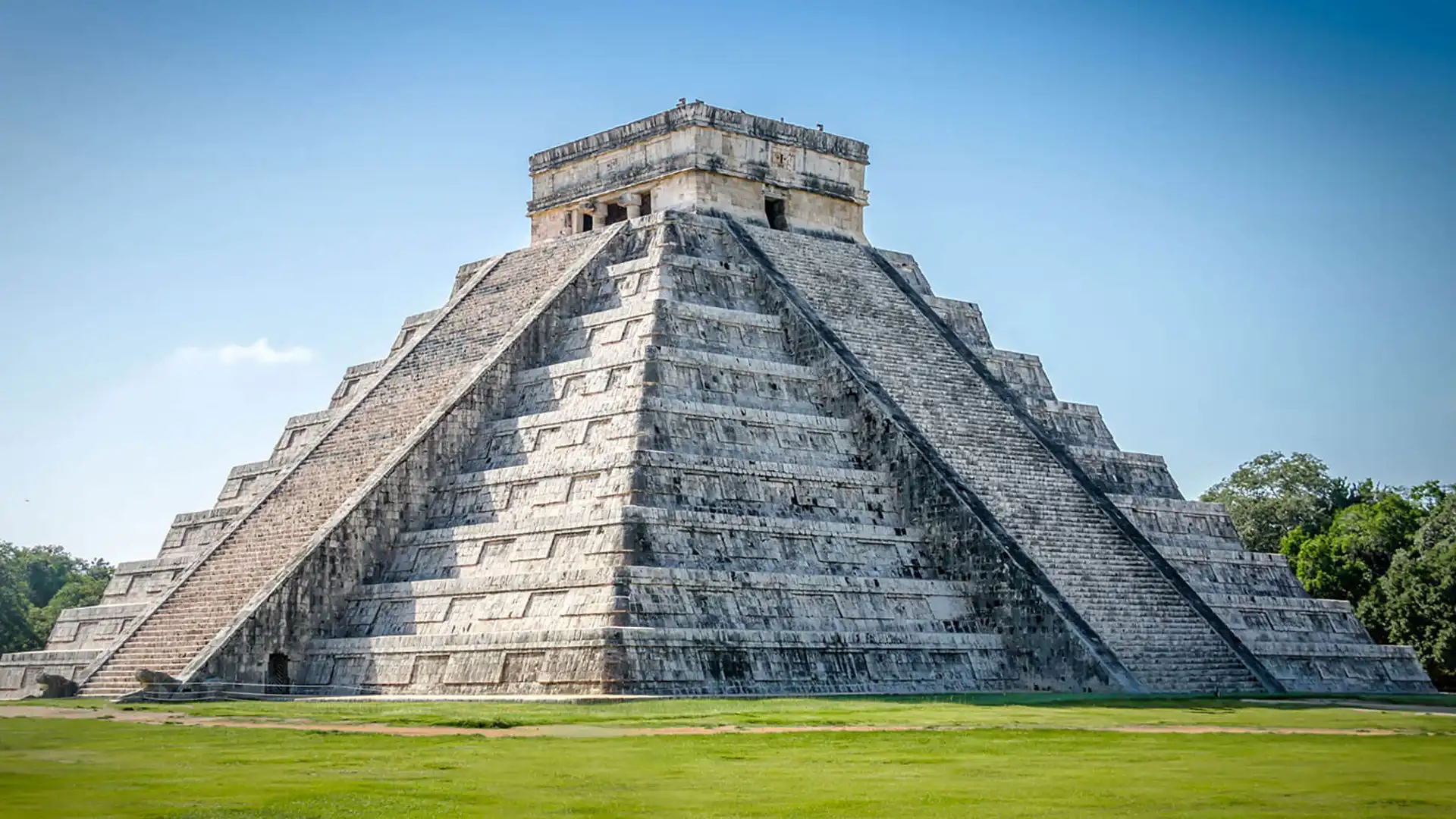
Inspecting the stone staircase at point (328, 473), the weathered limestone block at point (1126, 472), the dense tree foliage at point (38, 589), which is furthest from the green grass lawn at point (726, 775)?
the dense tree foliage at point (38, 589)

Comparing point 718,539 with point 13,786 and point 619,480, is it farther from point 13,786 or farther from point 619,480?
point 13,786

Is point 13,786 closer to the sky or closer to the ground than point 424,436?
closer to the ground

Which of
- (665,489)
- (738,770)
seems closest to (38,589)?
(665,489)

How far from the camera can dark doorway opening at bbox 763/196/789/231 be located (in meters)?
34.1

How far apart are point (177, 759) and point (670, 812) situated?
4574 millimetres

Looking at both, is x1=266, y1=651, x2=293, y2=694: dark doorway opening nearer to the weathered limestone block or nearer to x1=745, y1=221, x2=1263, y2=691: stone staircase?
x1=745, y1=221, x2=1263, y2=691: stone staircase

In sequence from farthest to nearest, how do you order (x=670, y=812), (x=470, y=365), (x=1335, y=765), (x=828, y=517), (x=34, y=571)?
(x=34, y=571) → (x=470, y=365) → (x=828, y=517) → (x=1335, y=765) → (x=670, y=812)

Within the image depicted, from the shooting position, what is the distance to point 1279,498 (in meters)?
A: 54.8

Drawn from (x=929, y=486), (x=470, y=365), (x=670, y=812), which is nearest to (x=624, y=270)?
(x=470, y=365)

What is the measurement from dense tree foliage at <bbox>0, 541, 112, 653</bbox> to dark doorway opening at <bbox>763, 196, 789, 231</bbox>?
66.7 feet

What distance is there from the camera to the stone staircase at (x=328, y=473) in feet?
84.2

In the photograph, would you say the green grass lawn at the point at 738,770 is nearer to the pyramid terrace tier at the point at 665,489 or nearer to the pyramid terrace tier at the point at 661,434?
the pyramid terrace tier at the point at 665,489

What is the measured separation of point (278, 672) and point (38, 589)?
41.3 metres

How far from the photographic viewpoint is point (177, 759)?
13.2m
